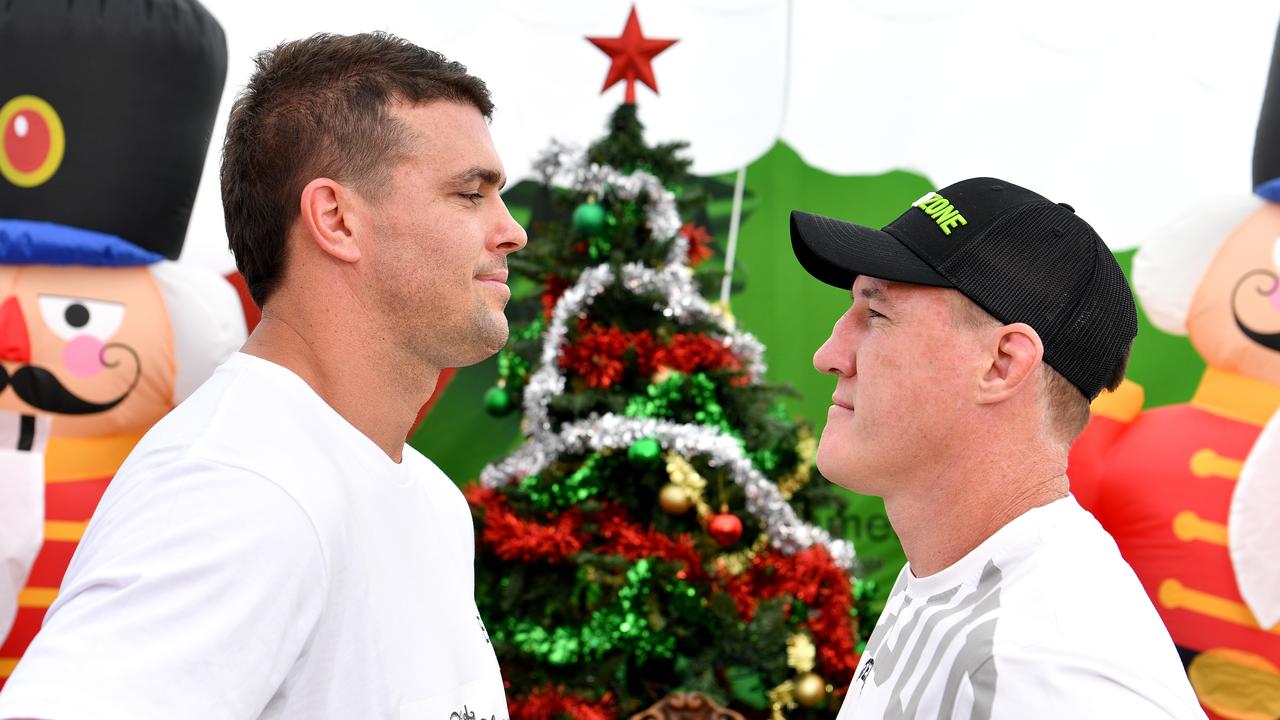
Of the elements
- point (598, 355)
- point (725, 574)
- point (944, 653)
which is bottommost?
point (725, 574)

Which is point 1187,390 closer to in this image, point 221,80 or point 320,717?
point 221,80

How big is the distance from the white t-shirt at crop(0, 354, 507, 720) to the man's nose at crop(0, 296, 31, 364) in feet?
6.70

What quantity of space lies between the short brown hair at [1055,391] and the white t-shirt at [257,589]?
67 cm

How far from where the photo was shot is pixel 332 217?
130cm

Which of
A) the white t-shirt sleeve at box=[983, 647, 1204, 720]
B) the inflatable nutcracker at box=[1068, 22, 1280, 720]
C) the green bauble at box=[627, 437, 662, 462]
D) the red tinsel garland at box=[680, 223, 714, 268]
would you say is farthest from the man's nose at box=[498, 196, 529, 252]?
the inflatable nutcracker at box=[1068, 22, 1280, 720]

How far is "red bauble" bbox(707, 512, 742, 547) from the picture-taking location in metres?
3.21

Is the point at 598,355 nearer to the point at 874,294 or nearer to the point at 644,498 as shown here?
the point at 644,498

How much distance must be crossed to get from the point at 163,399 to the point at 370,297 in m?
2.08

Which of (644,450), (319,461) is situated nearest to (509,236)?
(319,461)

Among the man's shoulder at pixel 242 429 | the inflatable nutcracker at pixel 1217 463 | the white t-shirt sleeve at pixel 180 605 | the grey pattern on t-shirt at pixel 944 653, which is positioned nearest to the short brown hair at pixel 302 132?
the man's shoulder at pixel 242 429

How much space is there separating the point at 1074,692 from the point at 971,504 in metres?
0.31

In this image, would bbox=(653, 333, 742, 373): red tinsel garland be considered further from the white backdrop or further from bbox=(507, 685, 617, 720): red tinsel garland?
the white backdrop

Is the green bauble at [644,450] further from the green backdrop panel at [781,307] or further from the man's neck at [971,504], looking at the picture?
the man's neck at [971,504]

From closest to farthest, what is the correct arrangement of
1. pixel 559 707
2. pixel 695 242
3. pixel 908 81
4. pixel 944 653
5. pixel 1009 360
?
pixel 944 653 → pixel 1009 360 → pixel 559 707 → pixel 695 242 → pixel 908 81
